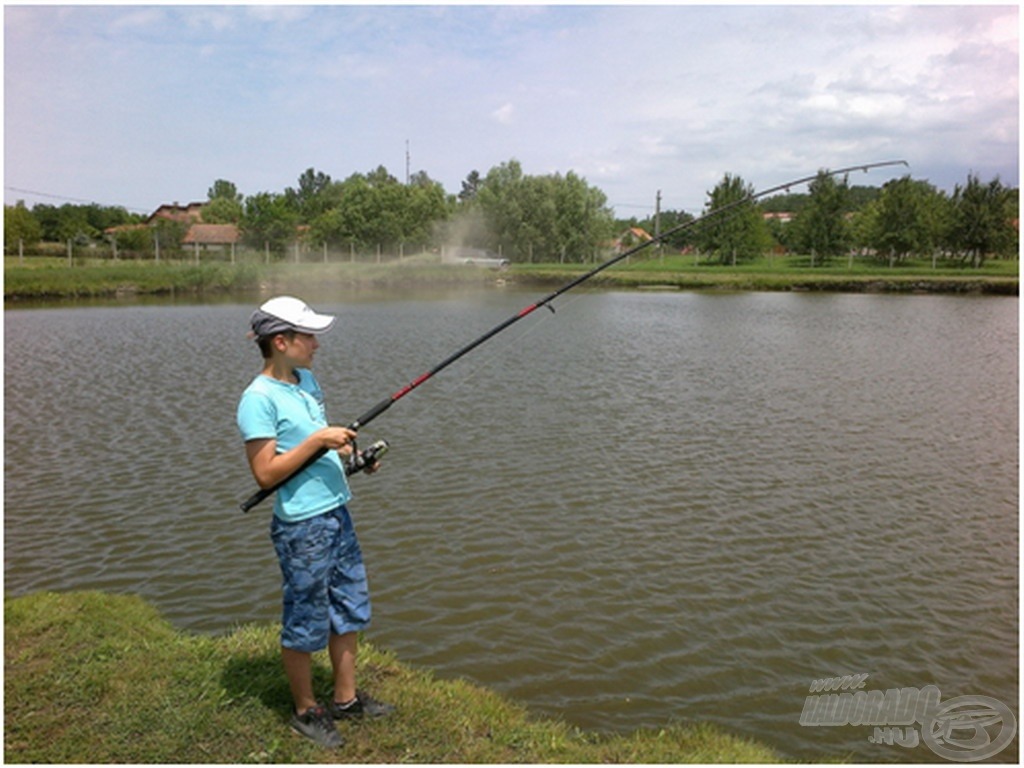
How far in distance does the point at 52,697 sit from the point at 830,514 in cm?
725

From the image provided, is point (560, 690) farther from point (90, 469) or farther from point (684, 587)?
point (90, 469)

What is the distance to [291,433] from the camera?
3.72 meters

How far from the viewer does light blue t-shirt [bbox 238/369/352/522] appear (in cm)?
360

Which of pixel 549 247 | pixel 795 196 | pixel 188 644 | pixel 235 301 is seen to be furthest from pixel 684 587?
pixel 795 196

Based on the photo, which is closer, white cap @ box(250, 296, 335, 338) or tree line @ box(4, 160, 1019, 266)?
white cap @ box(250, 296, 335, 338)

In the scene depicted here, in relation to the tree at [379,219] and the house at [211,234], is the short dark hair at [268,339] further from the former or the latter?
the house at [211,234]

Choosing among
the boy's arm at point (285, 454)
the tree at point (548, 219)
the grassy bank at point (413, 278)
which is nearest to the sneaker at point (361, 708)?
the boy's arm at point (285, 454)

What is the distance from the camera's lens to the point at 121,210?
291 feet

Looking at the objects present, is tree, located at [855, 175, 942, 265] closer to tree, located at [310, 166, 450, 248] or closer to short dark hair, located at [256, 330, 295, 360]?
tree, located at [310, 166, 450, 248]

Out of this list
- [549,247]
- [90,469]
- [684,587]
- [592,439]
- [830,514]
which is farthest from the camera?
[549,247]

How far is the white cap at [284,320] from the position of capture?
3.68 meters

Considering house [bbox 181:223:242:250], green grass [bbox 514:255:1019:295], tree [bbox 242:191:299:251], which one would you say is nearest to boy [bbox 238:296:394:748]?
green grass [bbox 514:255:1019:295]

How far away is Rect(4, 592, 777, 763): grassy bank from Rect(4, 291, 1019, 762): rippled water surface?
2.26ft

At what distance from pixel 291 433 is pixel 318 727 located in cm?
145
